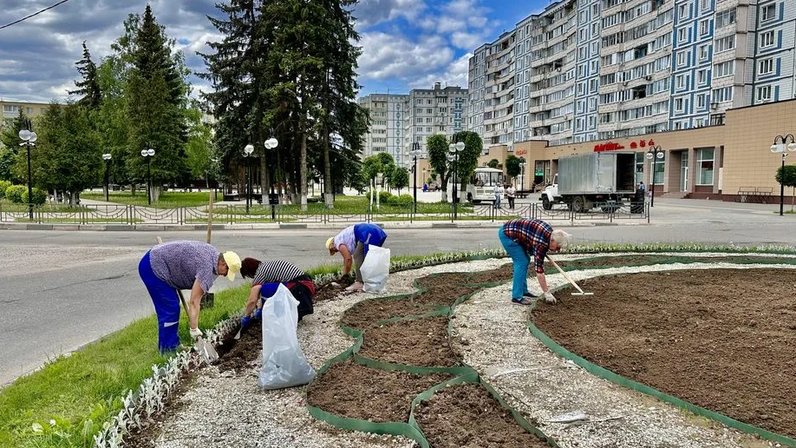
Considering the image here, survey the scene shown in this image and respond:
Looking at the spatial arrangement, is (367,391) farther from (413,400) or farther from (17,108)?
(17,108)

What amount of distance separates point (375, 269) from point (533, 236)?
7.75 ft

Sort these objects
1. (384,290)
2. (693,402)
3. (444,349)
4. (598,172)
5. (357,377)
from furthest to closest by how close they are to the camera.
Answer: (598,172) → (384,290) → (444,349) → (357,377) → (693,402)

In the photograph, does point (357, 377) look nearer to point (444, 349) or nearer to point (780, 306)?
point (444, 349)

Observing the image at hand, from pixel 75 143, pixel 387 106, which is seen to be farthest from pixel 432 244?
pixel 387 106

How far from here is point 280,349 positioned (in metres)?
4.38

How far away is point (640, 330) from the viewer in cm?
593

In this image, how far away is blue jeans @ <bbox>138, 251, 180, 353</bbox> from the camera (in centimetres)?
510

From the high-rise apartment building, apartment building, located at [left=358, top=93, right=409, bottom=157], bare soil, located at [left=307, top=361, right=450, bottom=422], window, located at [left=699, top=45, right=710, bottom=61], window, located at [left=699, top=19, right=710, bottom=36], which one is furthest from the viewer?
apartment building, located at [left=358, top=93, right=409, bottom=157]

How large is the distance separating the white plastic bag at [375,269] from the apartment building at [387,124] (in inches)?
5449

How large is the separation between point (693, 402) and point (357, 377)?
8.43ft

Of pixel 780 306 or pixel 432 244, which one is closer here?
pixel 780 306

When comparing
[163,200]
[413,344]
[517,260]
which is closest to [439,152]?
[163,200]

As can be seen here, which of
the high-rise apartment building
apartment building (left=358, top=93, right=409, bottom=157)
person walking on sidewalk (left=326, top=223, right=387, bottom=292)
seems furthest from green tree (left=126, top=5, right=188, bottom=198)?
apartment building (left=358, top=93, right=409, bottom=157)

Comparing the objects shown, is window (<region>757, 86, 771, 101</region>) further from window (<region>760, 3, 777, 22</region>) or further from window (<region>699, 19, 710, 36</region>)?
window (<region>699, 19, 710, 36</region>)
